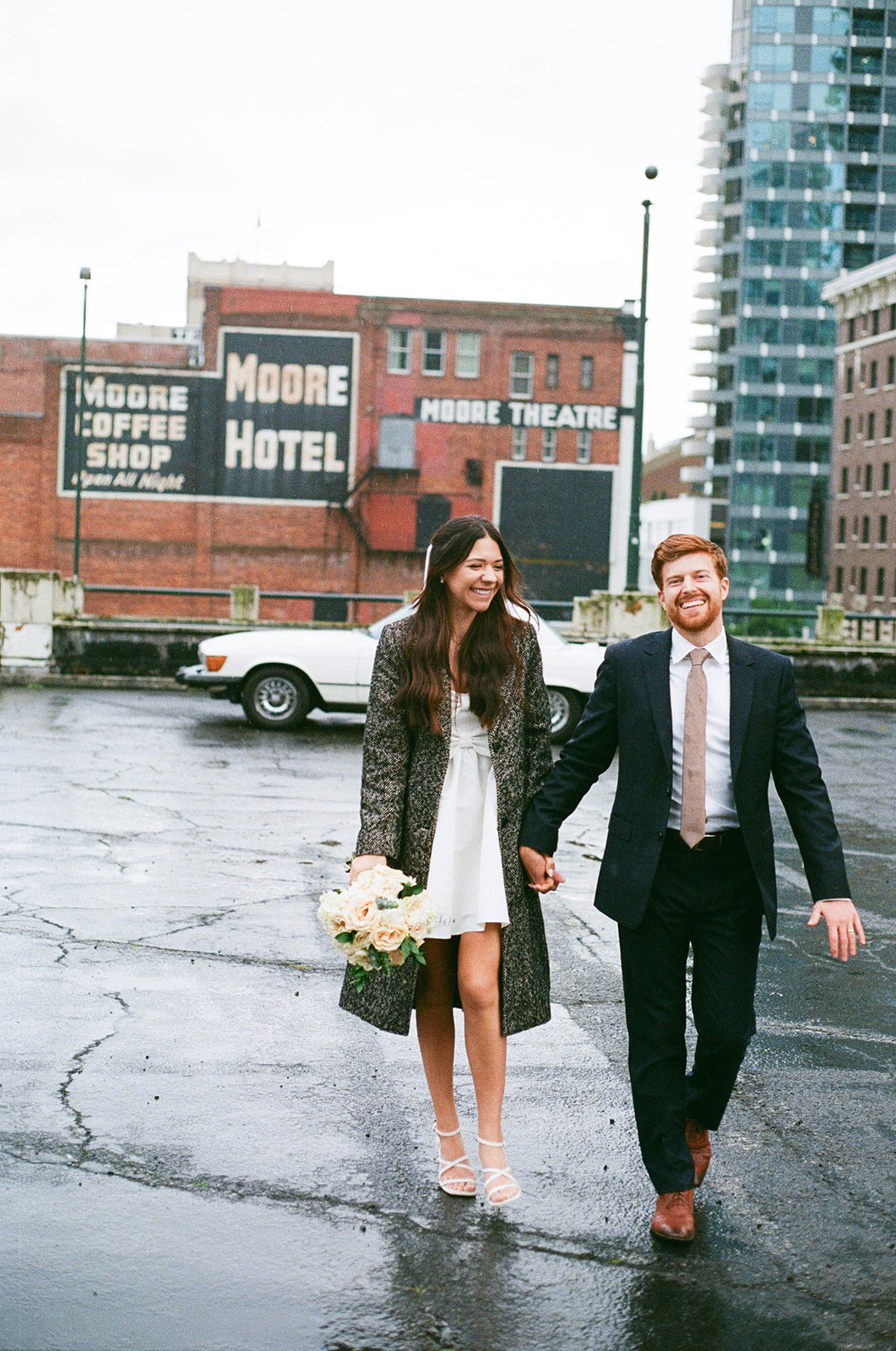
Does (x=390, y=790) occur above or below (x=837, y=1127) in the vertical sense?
above

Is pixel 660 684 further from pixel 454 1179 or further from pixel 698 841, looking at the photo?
pixel 454 1179

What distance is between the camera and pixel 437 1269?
11.9ft

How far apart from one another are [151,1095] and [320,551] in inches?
2171

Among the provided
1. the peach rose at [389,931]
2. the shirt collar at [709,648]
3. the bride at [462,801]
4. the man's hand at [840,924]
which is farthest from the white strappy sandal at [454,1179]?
the shirt collar at [709,648]

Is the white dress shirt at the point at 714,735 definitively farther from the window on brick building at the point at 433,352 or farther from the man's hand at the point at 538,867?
the window on brick building at the point at 433,352

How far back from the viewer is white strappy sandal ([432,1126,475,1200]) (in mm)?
4082

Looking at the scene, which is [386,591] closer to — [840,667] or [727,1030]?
[840,667]

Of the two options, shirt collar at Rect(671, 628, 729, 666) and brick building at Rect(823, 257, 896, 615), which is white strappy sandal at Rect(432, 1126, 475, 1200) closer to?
shirt collar at Rect(671, 628, 729, 666)

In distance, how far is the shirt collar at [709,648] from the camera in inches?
157

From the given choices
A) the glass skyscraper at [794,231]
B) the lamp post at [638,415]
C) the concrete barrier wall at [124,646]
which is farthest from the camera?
the glass skyscraper at [794,231]

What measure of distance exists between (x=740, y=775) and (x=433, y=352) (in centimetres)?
5753

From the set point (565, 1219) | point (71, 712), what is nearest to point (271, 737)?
point (71, 712)

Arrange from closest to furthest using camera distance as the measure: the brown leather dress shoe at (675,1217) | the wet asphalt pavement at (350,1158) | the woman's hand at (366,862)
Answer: the wet asphalt pavement at (350,1158)
the brown leather dress shoe at (675,1217)
the woman's hand at (366,862)

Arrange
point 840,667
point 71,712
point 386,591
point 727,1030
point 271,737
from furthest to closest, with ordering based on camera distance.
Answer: point 386,591, point 840,667, point 71,712, point 271,737, point 727,1030
